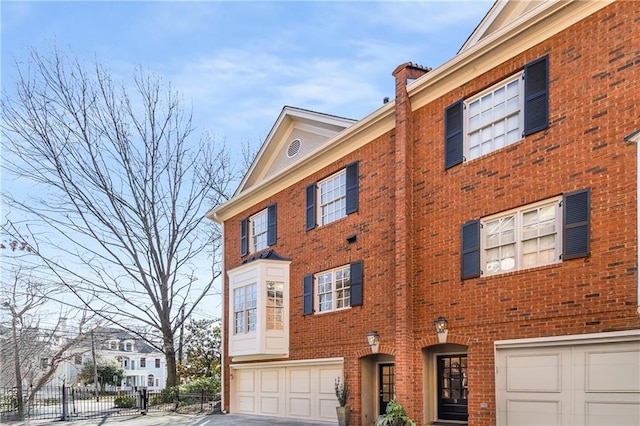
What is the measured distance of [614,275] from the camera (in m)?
8.73

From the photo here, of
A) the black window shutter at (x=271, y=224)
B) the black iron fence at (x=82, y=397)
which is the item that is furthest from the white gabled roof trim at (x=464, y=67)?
the black iron fence at (x=82, y=397)

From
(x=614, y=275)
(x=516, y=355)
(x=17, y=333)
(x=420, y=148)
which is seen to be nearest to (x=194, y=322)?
(x=17, y=333)

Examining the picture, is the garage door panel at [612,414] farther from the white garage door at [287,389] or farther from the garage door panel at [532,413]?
the white garage door at [287,389]

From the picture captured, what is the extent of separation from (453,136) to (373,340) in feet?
16.3

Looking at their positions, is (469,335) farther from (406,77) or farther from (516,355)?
(406,77)

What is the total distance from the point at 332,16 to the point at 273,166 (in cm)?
1004

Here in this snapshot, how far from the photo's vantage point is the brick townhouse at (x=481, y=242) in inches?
355

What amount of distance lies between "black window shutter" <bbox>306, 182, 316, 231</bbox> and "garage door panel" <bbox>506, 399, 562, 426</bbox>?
7.96 meters

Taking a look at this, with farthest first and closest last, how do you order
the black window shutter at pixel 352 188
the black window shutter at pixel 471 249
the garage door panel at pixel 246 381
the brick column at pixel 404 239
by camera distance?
the garage door panel at pixel 246 381 → the black window shutter at pixel 352 188 → the brick column at pixel 404 239 → the black window shutter at pixel 471 249

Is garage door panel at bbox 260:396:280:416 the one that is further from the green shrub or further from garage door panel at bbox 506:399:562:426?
garage door panel at bbox 506:399:562:426

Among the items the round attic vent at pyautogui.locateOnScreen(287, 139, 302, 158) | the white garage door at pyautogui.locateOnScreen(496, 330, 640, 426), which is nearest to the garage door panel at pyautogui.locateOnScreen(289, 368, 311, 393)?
the round attic vent at pyautogui.locateOnScreen(287, 139, 302, 158)

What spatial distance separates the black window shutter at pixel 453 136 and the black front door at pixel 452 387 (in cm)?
392

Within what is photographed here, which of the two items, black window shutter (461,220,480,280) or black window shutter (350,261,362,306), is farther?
black window shutter (350,261,362,306)

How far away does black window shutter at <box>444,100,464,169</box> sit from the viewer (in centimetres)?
1177
